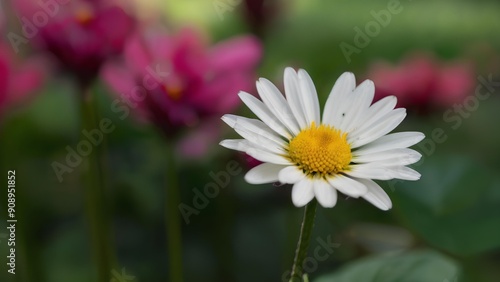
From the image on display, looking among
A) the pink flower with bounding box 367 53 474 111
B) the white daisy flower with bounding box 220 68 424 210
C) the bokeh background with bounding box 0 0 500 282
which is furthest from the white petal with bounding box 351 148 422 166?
the pink flower with bounding box 367 53 474 111

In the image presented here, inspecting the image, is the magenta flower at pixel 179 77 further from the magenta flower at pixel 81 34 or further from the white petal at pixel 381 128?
the white petal at pixel 381 128

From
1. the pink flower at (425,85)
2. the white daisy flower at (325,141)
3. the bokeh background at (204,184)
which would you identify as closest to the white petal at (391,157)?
the white daisy flower at (325,141)

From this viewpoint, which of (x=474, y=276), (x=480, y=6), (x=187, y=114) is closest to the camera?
(x=187, y=114)

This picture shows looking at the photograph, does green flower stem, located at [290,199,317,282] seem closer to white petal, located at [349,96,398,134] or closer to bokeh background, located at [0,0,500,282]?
white petal, located at [349,96,398,134]

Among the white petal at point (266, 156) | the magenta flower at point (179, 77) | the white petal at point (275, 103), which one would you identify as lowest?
the white petal at point (266, 156)

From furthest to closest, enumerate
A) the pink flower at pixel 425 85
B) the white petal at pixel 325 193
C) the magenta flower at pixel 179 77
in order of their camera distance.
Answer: the pink flower at pixel 425 85
the magenta flower at pixel 179 77
the white petal at pixel 325 193

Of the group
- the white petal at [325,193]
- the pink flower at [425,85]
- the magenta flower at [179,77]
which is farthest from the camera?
the pink flower at [425,85]

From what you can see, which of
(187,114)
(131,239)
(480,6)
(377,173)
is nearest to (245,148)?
(377,173)

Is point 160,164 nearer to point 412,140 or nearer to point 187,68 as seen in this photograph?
point 187,68
